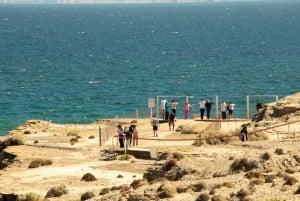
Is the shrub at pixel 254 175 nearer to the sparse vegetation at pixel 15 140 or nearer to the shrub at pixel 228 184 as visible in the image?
the shrub at pixel 228 184

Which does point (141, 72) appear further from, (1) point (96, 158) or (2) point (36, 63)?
(1) point (96, 158)

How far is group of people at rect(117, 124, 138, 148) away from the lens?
48.3 m

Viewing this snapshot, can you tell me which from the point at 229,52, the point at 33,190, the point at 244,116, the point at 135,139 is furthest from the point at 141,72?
the point at 33,190

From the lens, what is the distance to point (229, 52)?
138 m

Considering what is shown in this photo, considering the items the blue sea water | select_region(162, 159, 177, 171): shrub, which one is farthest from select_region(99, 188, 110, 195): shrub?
the blue sea water

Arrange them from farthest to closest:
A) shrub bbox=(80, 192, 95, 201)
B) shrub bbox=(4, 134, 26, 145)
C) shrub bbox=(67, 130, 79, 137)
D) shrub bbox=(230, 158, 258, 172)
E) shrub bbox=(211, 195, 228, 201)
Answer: shrub bbox=(67, 130, 79, 137)
shrub bbox=(4, 134, 26, 145)
shrub bbox=(80, 192, 95, 201)
shrub bbox=(230, 158, 258, 172)
shrub bbox=(211, 195, 228, 201)

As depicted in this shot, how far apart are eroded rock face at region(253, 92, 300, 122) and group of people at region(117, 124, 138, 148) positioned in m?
6.95

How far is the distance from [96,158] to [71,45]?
113 m

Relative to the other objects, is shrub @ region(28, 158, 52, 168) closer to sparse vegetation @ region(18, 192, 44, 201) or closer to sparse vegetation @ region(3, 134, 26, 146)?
sparse vegetation @ region(3, 134, 26, 146)

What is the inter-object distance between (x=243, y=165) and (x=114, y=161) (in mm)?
10957

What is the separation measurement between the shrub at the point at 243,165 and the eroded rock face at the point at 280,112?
13.5m

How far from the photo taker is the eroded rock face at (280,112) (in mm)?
50500

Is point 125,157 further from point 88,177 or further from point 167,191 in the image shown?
point 167,191

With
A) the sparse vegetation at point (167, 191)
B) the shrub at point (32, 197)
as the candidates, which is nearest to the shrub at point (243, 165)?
the sparse vegetation at point (167, 191)
